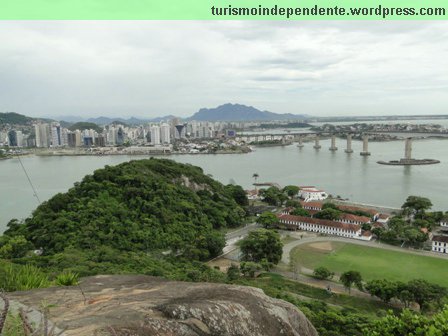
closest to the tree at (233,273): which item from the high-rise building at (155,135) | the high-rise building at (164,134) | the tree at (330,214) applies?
the tree at (330,214)

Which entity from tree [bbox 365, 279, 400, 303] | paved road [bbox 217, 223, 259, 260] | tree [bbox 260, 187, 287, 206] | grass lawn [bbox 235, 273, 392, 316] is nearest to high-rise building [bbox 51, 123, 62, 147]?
tree [bbox 260, 187, 287, 206]

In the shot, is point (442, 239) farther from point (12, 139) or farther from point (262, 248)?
point (12, 139)

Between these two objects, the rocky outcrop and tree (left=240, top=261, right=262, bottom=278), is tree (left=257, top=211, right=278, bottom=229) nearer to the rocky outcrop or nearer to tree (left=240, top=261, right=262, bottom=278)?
tree (left=240, top=261, right=262, bottom=278)

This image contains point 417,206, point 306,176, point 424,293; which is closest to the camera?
→ point 424,293

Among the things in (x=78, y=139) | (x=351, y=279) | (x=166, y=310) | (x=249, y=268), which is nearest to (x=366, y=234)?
(x=351, y=279)

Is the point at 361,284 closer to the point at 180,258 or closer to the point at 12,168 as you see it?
the point at 180,258

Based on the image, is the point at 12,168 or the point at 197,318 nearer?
the point at 197,318

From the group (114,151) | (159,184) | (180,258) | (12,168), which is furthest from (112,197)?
(114,151)
